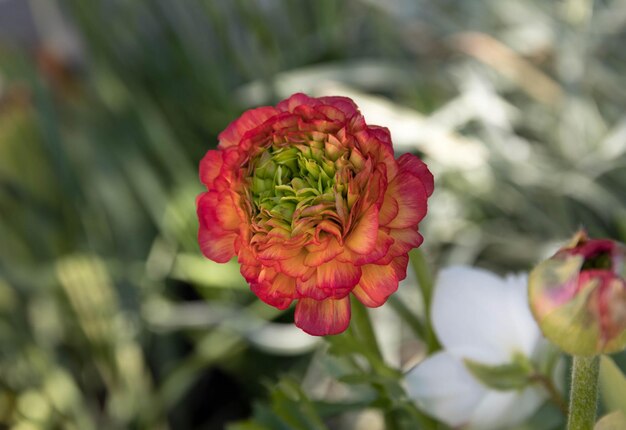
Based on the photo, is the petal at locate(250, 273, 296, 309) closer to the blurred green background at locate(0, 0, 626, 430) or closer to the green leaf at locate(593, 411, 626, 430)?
the green leaf at locate(593, 411, 626, 430)

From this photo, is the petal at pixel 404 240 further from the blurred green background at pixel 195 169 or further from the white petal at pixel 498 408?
the blurred green background at pixel 195 169

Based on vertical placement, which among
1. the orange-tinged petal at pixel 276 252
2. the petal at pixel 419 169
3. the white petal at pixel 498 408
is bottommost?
the white petal at pixel 498 408

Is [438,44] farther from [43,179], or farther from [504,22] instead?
A: [43,179]

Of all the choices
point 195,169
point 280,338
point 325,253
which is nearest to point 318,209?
point 325,253

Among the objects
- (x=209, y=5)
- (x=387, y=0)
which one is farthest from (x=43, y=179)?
(x=387, y=0)

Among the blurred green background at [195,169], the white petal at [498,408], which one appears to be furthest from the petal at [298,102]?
the blurred green background at [195,169]

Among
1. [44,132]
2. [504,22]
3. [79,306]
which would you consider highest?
[504,22]
